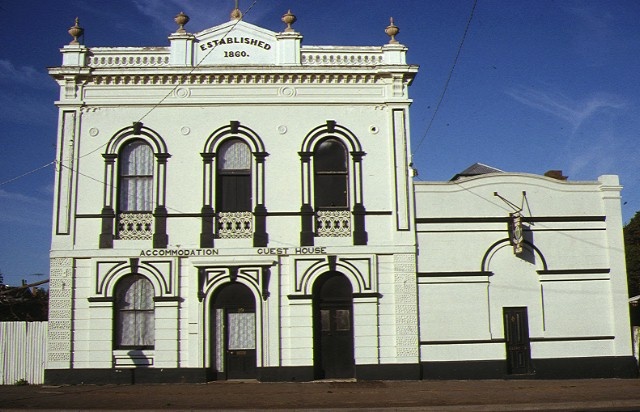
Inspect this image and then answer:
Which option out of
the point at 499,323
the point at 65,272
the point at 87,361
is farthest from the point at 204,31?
the point at 499,323

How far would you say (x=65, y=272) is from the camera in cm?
1891

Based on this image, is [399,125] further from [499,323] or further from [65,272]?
[65,272]

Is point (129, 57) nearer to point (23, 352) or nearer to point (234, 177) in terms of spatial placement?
point (234, 177)

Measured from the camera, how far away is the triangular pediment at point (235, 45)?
20.0 m

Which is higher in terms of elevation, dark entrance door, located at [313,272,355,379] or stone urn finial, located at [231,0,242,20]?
stone urn finial, located at [231,0,242,20]

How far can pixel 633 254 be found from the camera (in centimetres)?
3847

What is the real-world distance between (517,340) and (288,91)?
9582 millimetres

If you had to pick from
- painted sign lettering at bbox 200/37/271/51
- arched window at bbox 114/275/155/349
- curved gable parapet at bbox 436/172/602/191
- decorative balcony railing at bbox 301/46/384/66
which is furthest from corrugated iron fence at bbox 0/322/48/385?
curved gable parapet at bbox 436/172/602/191

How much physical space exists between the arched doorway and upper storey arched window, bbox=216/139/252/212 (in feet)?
7.42

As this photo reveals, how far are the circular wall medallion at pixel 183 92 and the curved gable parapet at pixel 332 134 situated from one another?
3.62 meters

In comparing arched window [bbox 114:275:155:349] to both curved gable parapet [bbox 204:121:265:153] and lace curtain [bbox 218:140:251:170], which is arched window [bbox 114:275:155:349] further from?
curved gable parapet [bbox 204:121:265:153]

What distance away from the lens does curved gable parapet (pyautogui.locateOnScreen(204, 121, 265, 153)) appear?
1953 cm

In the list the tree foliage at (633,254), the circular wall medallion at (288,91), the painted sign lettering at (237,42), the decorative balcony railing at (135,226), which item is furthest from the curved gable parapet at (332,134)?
the tree foliage at (633,254)

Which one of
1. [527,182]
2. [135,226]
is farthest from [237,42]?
[527,182]
